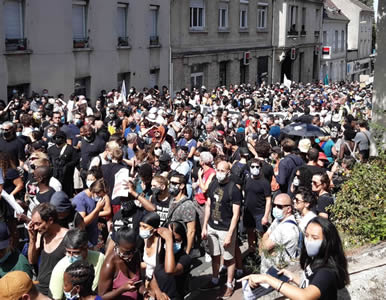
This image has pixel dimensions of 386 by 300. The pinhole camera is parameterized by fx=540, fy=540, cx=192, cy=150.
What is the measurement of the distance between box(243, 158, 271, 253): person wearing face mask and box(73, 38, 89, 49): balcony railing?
14131mm

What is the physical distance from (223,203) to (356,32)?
5486cm

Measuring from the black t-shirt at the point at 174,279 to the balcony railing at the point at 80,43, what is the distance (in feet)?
53.5

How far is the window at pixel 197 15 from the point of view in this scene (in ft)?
91.0

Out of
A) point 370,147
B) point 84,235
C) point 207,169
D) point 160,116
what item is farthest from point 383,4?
point 84,235

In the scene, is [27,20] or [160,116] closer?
[160,116]

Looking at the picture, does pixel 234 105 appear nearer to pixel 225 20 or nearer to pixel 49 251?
pixel 225 20

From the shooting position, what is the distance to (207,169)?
26.9 feet

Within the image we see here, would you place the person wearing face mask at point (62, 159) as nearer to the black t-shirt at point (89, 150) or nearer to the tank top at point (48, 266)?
the black t-shirt at point (89, 150)

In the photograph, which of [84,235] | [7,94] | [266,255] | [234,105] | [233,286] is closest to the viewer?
[84,235]

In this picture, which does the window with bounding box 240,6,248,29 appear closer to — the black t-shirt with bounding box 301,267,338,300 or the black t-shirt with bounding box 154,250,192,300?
the black t-shirt with bounding box 154,250,192,300

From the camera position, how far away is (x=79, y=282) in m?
3.99

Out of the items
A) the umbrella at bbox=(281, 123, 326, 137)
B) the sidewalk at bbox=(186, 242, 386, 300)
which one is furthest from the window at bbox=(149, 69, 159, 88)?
the sidewalk at bbox=(186, 242, 386, 300)

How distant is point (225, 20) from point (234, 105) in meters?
Answer: 12.4

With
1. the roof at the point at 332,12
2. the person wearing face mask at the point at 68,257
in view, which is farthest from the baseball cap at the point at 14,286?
the roof at the point at 332,12
